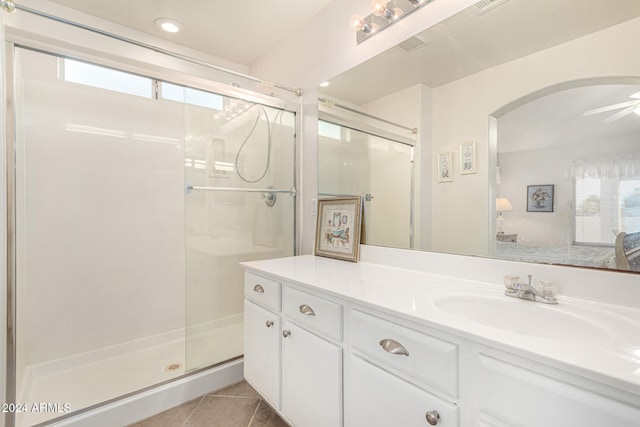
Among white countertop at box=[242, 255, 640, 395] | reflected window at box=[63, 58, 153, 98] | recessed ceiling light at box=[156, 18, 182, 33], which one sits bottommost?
white countertop at box=[242, 255, 640, 395]

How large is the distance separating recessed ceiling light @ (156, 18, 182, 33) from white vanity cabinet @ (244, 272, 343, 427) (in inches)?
74.9

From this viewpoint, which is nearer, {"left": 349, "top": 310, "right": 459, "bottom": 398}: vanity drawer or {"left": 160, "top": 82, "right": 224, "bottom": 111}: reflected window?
{"left": 349, "top": 310, "right": 459, "bottom": 398}: vanity drawer

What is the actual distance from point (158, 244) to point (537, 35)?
2696 millimetres

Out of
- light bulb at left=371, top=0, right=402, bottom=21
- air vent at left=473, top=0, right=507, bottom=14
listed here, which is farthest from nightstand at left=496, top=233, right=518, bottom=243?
light bulb at left=371, top=0, right=402, bottom=21

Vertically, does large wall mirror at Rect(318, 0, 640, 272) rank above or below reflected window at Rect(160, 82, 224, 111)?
below

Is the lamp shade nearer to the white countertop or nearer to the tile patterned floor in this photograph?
the white countertop

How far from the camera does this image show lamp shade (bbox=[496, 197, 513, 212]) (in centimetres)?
120

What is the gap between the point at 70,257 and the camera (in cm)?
208

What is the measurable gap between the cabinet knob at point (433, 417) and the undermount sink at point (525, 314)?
13.4 inches

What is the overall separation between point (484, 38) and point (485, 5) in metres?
0.12

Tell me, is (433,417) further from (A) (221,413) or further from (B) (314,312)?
(A) (221,413)

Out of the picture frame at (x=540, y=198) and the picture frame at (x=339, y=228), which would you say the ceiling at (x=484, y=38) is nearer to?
the picture frame at (x=540, y=198)

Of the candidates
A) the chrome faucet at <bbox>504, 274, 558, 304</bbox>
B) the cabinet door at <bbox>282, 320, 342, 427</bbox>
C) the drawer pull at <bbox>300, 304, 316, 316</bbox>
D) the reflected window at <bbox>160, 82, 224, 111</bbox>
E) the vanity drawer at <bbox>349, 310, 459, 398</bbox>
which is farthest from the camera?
the reflected window at <bbox>160, 82, 224, 111</bbox>

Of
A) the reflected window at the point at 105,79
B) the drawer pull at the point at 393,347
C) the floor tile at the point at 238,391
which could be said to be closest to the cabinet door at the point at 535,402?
the drawer pull at the point at 393,347
